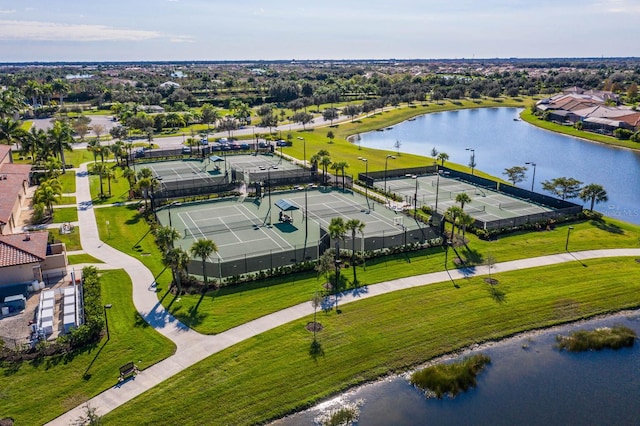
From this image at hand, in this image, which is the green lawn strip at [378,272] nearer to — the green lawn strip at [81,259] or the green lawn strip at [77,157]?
the green lawn strip at [81,259]

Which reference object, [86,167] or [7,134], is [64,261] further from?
[7,134]

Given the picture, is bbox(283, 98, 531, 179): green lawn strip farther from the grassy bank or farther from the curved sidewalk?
the grassy bank

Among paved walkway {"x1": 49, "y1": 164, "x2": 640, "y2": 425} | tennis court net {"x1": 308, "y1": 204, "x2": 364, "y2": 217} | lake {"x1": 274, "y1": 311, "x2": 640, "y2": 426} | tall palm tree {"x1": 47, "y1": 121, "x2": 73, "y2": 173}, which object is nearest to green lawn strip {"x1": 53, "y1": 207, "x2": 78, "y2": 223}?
paved walkway {"x1": 49, "y1": 164, "x2": 640, "y2": 425}

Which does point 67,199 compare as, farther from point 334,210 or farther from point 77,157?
point 334,210

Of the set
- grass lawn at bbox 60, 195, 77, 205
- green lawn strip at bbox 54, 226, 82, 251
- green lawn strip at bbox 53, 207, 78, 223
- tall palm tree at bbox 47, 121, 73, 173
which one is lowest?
green lawn strip at bbox 54, 226, 82, 251

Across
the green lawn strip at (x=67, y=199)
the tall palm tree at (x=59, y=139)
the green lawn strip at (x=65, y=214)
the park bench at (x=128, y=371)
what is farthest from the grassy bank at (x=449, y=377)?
the tall palm tree at (x=59, y=139)

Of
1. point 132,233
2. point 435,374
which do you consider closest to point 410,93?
point 132,233
